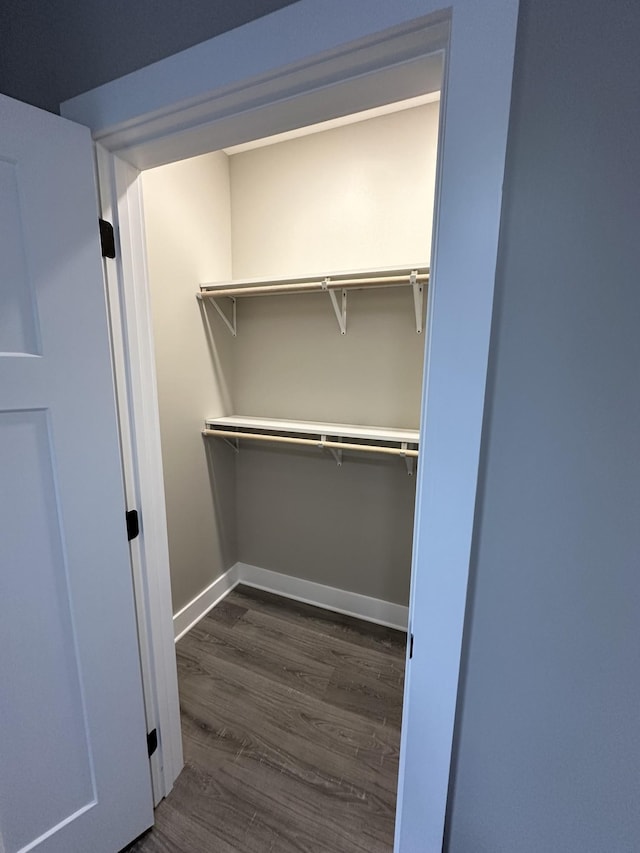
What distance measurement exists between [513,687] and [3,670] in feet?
3.67

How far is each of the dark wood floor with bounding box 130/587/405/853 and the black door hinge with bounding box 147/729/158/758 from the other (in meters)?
0.25

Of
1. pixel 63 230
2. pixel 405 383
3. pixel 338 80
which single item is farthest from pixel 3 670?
pixel 405 383

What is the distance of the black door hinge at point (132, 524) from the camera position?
106cm

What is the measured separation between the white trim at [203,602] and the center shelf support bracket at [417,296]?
2.04m

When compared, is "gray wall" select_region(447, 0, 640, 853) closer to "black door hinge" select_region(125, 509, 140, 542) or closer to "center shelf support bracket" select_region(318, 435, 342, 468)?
"black door hinge" select_region(125, 509, 140, 542)

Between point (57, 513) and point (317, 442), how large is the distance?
1246 mm

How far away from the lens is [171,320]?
6.15 feet

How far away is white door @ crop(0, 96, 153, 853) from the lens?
0.79 m

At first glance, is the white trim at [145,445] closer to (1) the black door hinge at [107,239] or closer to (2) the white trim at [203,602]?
(1) the black door hinge at [107,239]

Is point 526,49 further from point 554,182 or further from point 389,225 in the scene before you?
point 389,225

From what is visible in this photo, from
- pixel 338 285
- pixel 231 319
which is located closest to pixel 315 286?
pixel 338 285

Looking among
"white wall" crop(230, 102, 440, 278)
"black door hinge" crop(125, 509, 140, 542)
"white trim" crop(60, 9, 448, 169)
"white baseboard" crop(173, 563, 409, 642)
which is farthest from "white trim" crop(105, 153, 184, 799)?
"white wall" crop(230, 102, 440, 278)

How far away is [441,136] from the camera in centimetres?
58

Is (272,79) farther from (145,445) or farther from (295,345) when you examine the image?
(295,345)
